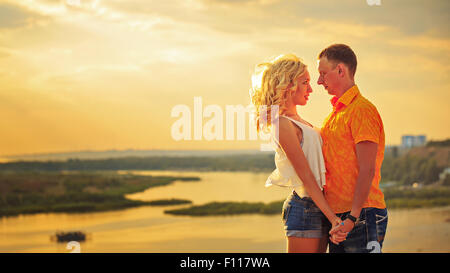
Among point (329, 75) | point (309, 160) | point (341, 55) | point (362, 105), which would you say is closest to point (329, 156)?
point (309, 160)

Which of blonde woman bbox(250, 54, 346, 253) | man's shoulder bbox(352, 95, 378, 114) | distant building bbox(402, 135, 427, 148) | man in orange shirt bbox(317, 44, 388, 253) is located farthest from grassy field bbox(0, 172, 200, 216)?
man's shoulder bbox(352, 95, 378, 114)

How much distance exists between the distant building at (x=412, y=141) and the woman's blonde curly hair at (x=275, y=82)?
36461 millimetres

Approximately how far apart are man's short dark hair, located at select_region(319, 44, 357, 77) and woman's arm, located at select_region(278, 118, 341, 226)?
17.5 inches

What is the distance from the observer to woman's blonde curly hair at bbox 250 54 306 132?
110 inches

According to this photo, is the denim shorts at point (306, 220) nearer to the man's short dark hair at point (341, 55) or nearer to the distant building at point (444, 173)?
the man's short dark hair at point (341, 55)

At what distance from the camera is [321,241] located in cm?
281

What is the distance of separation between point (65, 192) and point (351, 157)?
117 ft

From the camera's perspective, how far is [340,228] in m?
2.67

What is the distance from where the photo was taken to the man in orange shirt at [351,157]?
267 centimetres

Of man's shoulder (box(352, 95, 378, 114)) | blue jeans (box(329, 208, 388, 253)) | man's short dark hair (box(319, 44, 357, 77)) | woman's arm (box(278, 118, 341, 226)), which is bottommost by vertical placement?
blue jeans (box(329, 208, 388, 253))

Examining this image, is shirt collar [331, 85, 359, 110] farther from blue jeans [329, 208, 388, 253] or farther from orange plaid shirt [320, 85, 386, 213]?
blue jeans [329, 208, 388, 253]

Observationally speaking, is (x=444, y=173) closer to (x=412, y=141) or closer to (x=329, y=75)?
(x=412, y=141)
